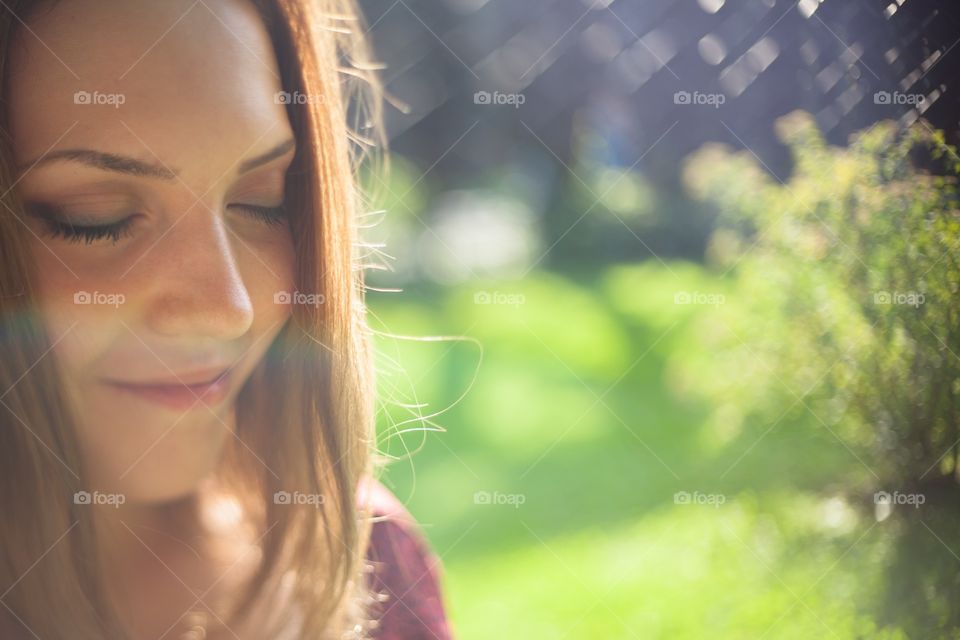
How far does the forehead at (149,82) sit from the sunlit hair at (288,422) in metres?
0.03

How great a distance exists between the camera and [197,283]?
1.33 m

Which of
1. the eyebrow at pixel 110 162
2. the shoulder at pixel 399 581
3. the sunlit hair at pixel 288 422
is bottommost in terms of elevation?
the shoulder at pixel 399 581

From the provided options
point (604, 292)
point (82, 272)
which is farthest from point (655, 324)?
point (82, 272)

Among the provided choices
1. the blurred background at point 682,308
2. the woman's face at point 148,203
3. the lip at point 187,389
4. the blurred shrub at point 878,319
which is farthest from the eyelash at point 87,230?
the blurred shrub at point 878,319

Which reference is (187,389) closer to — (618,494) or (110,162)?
(110,162)

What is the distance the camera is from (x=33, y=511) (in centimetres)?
136

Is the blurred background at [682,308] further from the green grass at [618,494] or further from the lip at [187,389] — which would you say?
the lip at [187,389]

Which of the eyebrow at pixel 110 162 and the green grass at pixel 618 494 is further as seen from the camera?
the green grass at pixel 618 494

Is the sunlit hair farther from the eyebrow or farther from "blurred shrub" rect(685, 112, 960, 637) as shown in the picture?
"blurred shrub" rect(685, 112, 960, 637)

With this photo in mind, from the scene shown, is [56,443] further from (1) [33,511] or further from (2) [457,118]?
(2) [457,118]

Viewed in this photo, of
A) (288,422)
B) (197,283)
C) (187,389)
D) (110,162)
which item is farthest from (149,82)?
(288,422)

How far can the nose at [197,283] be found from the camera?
1.31 meters

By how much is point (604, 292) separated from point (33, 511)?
4.01 ft

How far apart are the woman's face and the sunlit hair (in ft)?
0.10
